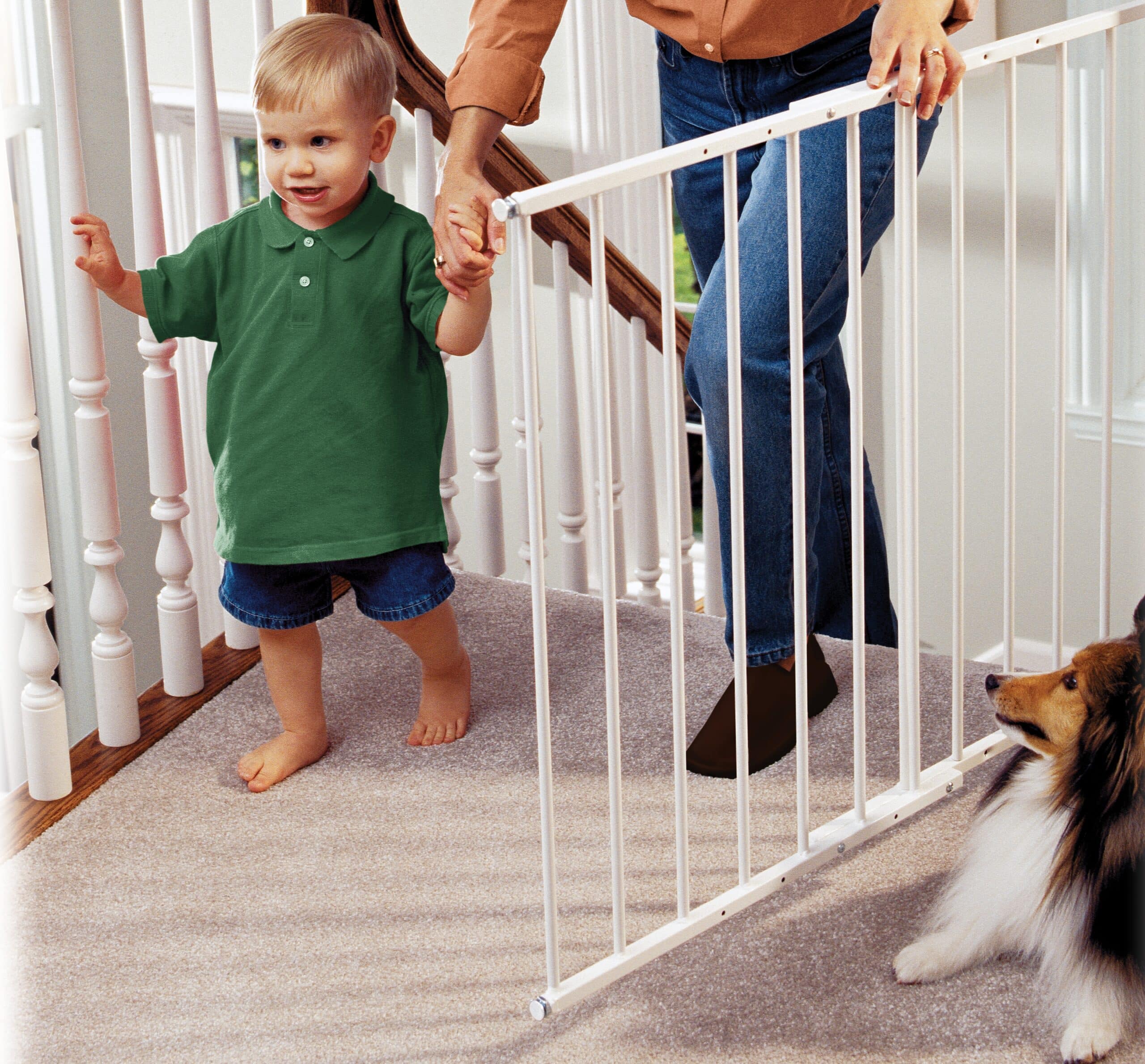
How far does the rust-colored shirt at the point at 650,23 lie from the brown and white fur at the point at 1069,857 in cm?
72

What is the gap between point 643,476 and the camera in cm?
257

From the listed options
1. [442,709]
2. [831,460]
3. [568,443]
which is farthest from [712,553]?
[442,709]

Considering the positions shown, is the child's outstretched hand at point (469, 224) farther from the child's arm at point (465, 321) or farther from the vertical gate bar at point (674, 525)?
the vertical gate bar at point (674, 525)

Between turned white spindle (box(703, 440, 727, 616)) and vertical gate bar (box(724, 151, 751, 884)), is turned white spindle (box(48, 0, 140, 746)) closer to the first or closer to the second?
vertical gate bar (box(724, 151, 751, 884))

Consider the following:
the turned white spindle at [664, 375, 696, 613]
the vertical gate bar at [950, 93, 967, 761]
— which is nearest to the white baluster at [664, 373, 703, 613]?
the turned white spindle at [664, 375, 696, 613]

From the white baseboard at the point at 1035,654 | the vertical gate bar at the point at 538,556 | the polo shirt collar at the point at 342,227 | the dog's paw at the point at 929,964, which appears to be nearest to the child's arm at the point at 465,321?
the polo shirt collar at the point at 342,227

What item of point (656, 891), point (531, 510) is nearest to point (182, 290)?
point (531, 510)

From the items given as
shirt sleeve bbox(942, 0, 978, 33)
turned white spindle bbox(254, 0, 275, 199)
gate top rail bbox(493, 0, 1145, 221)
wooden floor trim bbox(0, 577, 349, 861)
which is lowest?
wooden floor trim bbox(0, 577, 349, 861)

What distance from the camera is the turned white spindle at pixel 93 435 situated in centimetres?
164

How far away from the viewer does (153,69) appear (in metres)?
4.19

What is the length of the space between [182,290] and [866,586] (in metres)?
0.98

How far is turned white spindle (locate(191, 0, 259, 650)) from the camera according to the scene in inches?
70.7

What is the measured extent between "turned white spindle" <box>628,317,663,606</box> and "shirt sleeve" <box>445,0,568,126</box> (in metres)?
0.79

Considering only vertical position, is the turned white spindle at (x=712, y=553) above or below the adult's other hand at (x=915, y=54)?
below
